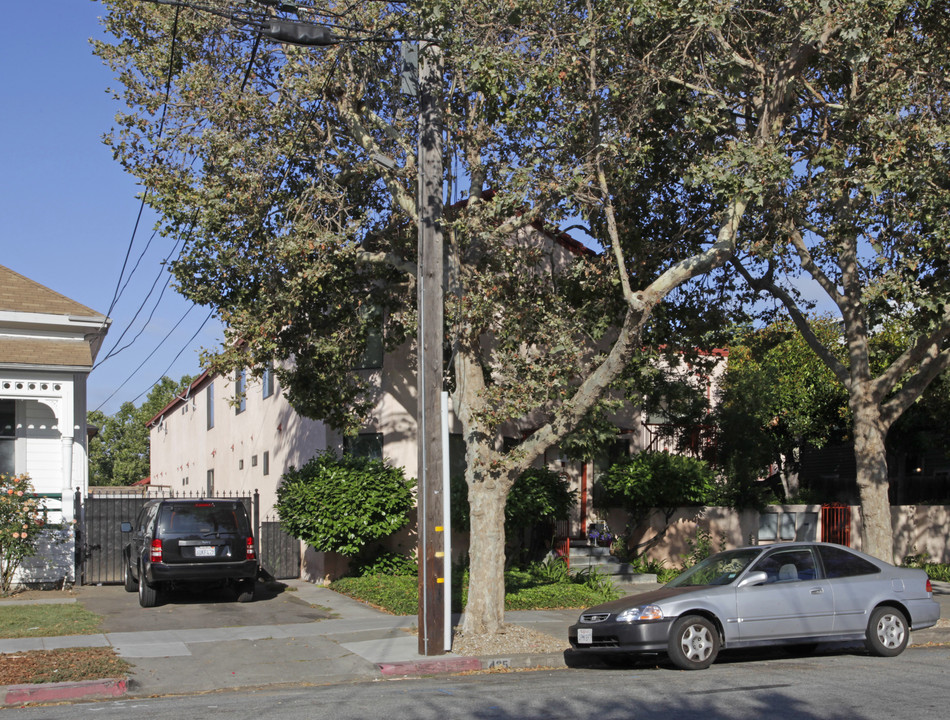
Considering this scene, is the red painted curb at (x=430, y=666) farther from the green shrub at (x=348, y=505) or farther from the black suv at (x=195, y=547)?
the green shrub at (x=348, y=505)

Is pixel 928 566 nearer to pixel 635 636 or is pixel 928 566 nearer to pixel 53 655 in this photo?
pixel 635 636

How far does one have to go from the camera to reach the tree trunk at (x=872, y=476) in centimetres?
1588

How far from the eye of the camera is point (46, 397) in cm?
1823

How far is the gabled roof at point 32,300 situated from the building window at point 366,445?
5474 mm

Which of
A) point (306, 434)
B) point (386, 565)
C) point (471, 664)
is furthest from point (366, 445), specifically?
point (471, 664)

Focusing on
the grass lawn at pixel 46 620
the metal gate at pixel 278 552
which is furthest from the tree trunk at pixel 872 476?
the grass lawn at pixel 46 620

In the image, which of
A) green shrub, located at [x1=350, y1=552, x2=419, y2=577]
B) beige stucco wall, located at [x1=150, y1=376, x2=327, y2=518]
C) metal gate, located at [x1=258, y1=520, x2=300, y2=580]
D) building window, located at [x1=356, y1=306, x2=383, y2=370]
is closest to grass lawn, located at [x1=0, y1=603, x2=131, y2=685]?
beige stucco wall, located at [x1=150, y1=376, x2=327, y2=518]

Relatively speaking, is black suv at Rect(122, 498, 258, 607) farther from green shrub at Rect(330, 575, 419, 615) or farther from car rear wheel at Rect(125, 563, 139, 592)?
green shrub at Rect(330, 575, 419, 615)

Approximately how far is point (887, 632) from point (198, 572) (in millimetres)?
10389

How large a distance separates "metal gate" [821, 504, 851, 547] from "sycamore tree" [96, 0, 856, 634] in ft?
25.4

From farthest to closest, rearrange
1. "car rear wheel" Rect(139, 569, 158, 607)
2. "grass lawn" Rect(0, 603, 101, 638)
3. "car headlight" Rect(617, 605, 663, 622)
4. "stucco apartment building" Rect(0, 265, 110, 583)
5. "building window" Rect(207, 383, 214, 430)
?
"building window" Rect(207, 383, 214, 430)
"stucco apartment building" Rect(0, 265, 110, 583)
"car rear wheel" Rect(139, 569, 158, 607)
"grass lawn" Rect(0, 603, 101, 638)
"car headlight" Rect(617, 605, 663, 622)

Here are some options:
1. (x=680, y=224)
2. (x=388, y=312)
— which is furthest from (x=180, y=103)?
(x=680, y=224)

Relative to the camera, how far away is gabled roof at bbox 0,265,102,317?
18.8 m

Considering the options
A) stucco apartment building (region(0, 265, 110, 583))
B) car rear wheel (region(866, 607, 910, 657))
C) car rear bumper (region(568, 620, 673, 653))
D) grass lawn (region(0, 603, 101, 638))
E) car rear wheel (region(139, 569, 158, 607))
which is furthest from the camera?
stucco apartment building (region(0, 265, 110, 583))
